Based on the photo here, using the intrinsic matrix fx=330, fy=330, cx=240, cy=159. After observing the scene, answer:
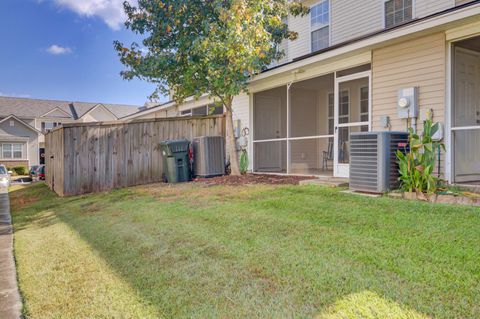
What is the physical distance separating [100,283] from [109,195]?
5148 millimetres

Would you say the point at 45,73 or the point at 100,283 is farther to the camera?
the point at 45,73

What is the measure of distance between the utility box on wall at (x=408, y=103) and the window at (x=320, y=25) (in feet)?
17.6

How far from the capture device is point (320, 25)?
10.9 m

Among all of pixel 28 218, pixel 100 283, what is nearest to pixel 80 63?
pixel 28 218

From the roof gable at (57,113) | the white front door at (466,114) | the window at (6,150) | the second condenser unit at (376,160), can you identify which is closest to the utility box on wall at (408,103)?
the second condenser unit at (376,160)

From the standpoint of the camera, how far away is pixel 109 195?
745 cm

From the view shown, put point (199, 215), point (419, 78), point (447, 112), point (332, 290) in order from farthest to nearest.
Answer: point (419, 78), point (447, 112), point (199, 215), point (332, 290)

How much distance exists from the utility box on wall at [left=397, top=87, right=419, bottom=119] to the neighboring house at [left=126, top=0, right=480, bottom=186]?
0.30 feet

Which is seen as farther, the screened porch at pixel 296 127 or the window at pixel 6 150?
the window at pixel 6 150

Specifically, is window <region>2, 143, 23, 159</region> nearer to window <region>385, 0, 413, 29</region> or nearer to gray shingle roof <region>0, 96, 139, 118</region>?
gray shingle roof <region>0, 96, 139, 118</region>

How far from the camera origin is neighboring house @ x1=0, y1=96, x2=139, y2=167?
93.5 ft

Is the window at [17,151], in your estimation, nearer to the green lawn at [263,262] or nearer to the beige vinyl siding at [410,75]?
the green lawn at [263,262]

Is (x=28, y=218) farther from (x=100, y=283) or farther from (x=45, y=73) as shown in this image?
(x=45, y=73)

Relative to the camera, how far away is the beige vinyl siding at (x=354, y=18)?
9359 mm
